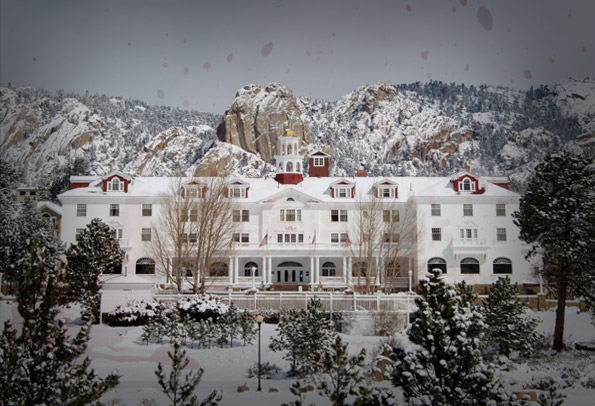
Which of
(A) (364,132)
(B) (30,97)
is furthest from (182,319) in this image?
(A) (364,132)

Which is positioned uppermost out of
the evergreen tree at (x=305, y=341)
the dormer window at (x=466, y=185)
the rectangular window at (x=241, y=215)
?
the dormer window at (x=466, y=185)

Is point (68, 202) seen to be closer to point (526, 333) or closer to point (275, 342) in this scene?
point (275, 342)

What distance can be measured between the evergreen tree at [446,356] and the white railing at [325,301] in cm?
1401

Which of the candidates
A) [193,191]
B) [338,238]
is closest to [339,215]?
[338,238]

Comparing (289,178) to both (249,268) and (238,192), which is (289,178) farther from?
(249,268)

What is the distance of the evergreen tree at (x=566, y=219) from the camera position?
70.3ft

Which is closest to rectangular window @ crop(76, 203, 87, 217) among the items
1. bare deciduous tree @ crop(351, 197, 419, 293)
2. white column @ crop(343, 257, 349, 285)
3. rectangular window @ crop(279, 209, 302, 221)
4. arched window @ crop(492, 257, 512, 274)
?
rectangular window @ crop(279, 209, 302, 221)

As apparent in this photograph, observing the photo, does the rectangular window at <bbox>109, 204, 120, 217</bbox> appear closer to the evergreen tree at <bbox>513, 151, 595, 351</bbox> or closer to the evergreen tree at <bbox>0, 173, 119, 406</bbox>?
the evergreen tree at <bbox>513, 151, 595, 351</bbox>

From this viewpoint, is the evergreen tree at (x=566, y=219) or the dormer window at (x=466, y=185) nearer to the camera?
the evergreen tree at (x=566, y=219)

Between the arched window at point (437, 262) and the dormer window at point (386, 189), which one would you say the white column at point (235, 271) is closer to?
the dormer window at point (386, 189)

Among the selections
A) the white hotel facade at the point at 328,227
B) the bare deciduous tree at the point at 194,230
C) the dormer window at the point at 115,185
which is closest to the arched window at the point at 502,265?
the white hotel facade at the point at 328,227

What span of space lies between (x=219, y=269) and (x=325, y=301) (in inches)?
464

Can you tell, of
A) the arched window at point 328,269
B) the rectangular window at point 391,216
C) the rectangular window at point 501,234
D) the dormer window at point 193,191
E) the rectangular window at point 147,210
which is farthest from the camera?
the arched window at point 328,269

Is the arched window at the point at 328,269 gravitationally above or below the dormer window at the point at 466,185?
below
